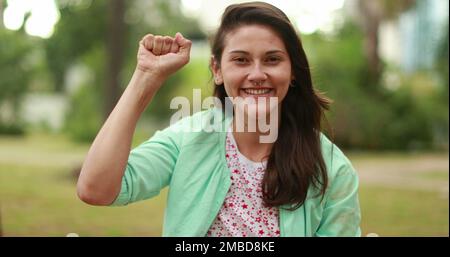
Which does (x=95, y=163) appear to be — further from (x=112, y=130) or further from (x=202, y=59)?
(x=202, y=59)

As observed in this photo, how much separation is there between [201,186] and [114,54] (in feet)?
25.7

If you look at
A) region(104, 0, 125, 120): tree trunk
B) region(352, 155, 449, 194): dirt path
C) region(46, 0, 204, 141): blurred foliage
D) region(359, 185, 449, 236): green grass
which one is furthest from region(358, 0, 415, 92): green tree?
region(104, 0, 125, 120): tree trunk

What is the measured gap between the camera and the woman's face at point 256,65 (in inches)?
68.7

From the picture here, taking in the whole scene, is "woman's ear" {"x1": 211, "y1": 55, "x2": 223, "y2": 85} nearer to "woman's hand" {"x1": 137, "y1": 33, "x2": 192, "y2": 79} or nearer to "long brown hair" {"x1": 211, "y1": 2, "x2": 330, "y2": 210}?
"long brown hair" {"x1": 211, "y1": 2, "x2": 330, "y2": 210}

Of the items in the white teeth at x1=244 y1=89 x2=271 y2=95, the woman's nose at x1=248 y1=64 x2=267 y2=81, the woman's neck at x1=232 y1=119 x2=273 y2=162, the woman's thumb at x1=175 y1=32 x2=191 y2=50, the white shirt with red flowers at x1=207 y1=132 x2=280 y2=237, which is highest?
the woman's thumb at x1=175 y1=32 x2=191 y2=50

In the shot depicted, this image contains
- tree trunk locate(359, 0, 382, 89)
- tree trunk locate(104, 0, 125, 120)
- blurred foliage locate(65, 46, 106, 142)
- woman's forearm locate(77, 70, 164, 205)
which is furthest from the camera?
blurred foliage locate(65, 46, 106, 142)

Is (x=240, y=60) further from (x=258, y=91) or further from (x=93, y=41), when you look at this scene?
(x=93, y=41)

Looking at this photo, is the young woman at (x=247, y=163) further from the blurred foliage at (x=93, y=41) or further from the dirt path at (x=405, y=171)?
the blurred foliage at (x=93, y=41)

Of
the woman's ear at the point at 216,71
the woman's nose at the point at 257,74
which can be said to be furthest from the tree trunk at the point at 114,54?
the woman's nose at the point at 257,74

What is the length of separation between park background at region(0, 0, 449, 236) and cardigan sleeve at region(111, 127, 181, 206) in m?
0.43

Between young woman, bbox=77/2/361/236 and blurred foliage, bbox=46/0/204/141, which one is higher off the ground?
blurred foliage, bbox=46/0/204/141

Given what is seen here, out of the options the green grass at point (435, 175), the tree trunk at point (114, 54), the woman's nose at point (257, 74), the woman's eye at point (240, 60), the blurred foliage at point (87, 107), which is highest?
the blurred foliage at point (87, 107)

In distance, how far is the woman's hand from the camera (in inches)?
64.2
